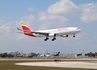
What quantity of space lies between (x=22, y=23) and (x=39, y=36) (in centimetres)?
1715

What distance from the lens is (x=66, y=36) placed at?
275 feet

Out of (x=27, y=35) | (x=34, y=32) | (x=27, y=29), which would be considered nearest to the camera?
(x=34, y=32)

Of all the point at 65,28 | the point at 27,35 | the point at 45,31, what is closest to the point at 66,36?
the point at 65,28

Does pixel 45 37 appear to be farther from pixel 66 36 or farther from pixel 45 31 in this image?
pixel 66 36

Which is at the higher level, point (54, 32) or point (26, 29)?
point (26, 29)

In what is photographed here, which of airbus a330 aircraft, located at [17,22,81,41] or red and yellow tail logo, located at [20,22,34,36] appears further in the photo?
red and yellow tail logo, located at [20,22,34,36]

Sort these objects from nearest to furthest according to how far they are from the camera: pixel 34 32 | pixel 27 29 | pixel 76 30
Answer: pixel 76 30
pixel 34 32
pixel 27 29

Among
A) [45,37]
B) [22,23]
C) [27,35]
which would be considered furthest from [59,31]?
[22,23]

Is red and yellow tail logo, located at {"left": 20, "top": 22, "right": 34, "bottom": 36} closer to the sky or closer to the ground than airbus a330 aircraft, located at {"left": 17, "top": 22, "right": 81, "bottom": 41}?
closer to the sky

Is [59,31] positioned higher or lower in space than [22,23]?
lower

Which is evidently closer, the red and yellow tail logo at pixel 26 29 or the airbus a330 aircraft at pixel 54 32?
the airbus a330 aircraft at pixel 54 32

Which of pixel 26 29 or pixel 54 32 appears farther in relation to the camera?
pixel 26 29

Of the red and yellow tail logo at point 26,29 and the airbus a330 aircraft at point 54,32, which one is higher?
the red and yellow tail logo at point 26,29

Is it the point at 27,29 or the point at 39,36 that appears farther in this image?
the point at 27,29
